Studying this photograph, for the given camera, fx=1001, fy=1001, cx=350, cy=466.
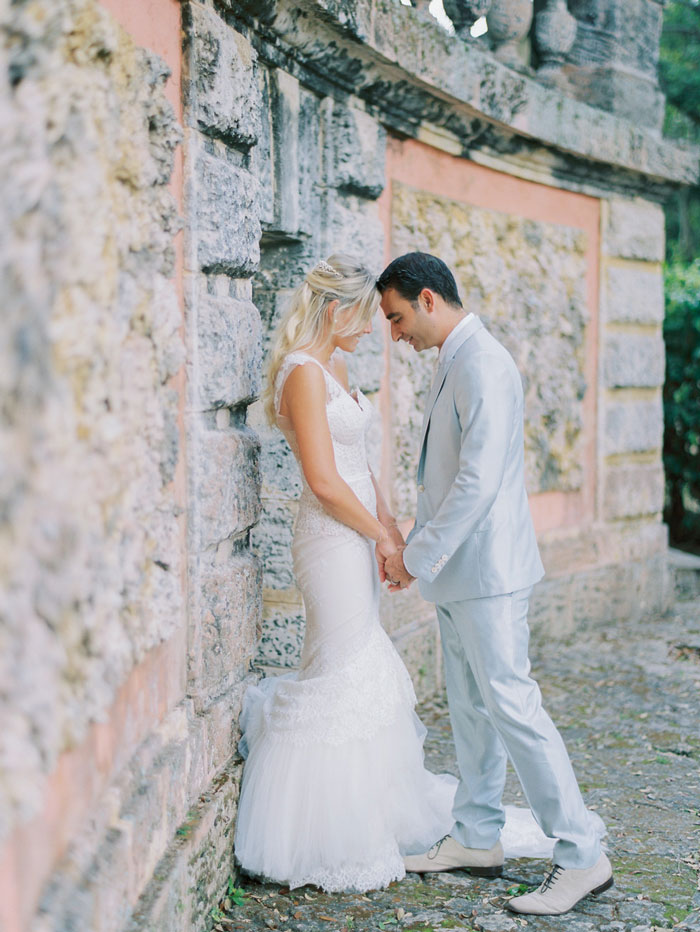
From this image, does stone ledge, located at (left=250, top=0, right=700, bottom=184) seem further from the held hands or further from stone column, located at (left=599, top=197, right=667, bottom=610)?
the held hands

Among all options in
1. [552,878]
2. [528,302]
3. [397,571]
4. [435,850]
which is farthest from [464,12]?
[552,878]

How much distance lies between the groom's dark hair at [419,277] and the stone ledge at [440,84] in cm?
101

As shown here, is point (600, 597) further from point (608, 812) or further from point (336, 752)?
point (336, 752)

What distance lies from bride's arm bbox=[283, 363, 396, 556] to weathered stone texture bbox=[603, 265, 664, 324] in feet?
13.2

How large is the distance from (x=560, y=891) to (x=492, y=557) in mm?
1044

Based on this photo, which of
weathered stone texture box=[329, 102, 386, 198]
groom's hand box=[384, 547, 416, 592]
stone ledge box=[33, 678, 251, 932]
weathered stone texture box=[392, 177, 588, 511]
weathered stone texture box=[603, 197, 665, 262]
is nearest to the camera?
stone ledge box=[33, 678, 251, 932]

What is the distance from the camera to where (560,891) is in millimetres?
3062

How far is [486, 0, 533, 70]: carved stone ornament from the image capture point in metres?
5.63

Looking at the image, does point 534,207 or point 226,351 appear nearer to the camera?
point 226,351

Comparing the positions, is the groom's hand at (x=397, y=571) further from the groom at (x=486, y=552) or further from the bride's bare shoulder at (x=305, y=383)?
the bride's bare shoulder at (x=305, y=383)

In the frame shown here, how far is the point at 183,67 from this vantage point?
2842 millimetres

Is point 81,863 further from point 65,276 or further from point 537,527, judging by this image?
point 537,527

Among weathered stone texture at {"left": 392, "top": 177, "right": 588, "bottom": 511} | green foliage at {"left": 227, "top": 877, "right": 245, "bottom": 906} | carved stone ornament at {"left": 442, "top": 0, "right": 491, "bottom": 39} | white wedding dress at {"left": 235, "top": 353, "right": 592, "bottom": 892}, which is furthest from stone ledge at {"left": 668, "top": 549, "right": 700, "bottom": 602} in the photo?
green foliage at {"left": 227, "top": 877, "right": 245, "bottom": 906}

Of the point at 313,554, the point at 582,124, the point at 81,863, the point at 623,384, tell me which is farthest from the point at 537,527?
the point at 81,863
